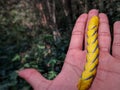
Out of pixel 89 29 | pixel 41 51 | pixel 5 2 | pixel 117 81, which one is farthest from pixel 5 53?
pixel 5 2

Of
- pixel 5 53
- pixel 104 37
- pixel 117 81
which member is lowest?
pixel 5 53

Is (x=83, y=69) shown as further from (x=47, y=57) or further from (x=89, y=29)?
(x=47, y=57)

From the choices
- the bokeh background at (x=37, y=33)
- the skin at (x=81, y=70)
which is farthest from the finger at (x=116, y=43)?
the bokeh background at (x=37, y=33)

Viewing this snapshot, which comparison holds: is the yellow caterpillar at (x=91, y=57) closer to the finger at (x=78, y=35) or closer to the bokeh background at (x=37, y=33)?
the finger at (x=78, y=35)

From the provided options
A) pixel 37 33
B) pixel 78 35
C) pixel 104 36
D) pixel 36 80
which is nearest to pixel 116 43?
pixel 104 36

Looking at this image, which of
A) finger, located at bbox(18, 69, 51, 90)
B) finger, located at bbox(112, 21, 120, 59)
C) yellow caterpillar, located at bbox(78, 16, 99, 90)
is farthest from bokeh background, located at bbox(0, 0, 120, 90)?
finger, located at bbox(112, 21, 120, 59)
